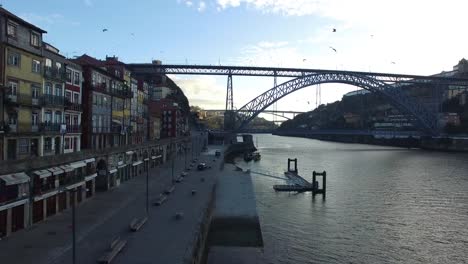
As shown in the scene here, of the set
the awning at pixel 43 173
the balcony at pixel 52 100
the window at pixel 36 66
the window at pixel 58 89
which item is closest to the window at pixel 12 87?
the window at pixel 36 66

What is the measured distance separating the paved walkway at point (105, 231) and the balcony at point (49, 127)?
4.37 m

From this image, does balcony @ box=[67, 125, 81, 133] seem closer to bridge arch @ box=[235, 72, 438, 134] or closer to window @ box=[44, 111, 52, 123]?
window @ box=[44, 111, 52, 123]

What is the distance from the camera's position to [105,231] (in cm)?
1944

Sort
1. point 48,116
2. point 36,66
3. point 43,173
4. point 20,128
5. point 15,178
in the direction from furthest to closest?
point 48,116
point 36,66
point 20,128
point 43,173
point 15,178

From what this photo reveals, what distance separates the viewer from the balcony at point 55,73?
25688mm

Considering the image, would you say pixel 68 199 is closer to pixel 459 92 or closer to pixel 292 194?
pixel 292 194

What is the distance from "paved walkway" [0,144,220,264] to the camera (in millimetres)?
16078

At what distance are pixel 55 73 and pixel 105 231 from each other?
11.2 m

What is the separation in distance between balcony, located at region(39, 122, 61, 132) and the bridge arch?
73161mm

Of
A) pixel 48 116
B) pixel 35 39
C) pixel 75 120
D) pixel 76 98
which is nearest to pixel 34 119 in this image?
pixel 48 116

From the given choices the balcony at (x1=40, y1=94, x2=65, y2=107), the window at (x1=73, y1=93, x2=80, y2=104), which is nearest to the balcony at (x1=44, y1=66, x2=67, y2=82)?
the balcony at (x1=40, y1=94, x2=65, y2=107)

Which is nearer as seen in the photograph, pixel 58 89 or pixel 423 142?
pixel 58 89

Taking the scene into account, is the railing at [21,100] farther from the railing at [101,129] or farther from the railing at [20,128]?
the railing at [101,129]

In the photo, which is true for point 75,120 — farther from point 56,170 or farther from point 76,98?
point 56,170
